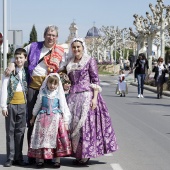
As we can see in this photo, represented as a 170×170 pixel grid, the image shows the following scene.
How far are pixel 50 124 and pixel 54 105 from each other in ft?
0.92

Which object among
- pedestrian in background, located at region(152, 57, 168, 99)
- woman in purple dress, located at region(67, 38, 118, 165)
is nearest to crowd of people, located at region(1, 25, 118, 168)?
woman in purple dress, located at region(67, 38, 118, 165)

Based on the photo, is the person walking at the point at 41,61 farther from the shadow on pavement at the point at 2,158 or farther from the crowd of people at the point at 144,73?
the crowd of people at the point at 144,73

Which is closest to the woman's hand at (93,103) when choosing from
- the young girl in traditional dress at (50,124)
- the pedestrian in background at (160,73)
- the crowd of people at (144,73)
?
the young girl in traditional dress at (50,124)

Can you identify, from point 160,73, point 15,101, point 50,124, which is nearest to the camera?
point 50,124

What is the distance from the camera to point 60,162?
866cm

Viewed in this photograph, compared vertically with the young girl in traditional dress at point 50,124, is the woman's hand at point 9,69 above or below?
above

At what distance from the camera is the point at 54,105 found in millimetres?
8164

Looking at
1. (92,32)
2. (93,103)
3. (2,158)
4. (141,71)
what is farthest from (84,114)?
(92,32)

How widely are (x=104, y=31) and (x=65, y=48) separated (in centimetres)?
9832

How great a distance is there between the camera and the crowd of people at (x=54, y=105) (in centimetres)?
809

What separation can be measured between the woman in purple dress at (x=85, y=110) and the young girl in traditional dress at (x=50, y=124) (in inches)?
6.8

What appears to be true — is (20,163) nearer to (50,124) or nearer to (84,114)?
(50,124)

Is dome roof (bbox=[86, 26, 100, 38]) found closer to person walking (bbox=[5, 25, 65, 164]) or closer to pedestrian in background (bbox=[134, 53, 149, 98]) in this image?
pedestrian in background (bbox=[134, 53, 149, 98])

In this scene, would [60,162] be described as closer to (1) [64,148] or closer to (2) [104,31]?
(1) [64,148]
